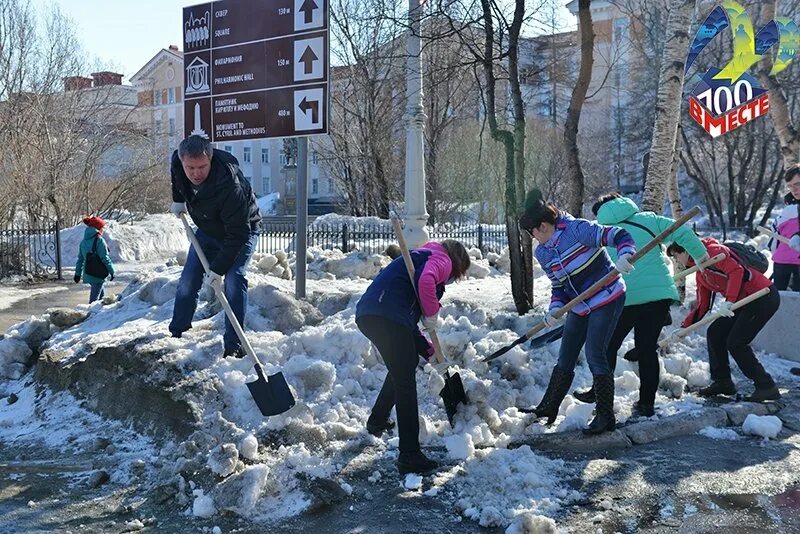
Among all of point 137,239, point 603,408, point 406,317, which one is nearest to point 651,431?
point 603,408

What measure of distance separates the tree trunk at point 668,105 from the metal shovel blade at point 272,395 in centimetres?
486

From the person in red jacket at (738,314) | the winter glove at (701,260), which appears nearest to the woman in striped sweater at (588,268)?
the winter glove at (701,260)

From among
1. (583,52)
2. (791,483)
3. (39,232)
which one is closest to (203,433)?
(791,483)

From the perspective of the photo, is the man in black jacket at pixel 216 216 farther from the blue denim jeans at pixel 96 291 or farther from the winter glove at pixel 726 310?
the blue denim jeans at pixel 96 291

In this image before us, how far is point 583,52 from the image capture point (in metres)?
8.72

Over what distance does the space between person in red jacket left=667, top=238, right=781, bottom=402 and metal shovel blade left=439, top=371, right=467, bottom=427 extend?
6.44 ft

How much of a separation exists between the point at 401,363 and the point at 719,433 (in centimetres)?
243

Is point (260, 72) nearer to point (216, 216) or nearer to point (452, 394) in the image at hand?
point (216, 216)

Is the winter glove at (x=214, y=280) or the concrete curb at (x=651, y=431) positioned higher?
the winter glove at (x=214, y=280)

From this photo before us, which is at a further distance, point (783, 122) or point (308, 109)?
point (783, 122)

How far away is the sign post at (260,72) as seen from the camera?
25.1ft

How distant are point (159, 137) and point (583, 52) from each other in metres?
28.6

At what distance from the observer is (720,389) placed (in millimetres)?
6152

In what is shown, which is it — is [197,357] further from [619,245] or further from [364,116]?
[364,116]
